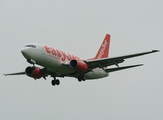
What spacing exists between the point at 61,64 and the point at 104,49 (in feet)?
44.6

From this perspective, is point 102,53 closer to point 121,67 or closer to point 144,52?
point 121,67

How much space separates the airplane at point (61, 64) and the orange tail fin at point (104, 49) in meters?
4.80

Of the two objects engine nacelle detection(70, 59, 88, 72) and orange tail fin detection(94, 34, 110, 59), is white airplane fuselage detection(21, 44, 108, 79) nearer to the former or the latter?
engine nacelle detection(70, 59, 88, 72)

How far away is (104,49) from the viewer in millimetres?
59250

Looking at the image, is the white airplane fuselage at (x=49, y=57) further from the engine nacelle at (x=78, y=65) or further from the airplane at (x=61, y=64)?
the engine nacelle at (x=78, y=65)

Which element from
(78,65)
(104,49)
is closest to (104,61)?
(78,65)

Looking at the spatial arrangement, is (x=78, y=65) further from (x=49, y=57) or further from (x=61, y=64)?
(x=49, y=57)

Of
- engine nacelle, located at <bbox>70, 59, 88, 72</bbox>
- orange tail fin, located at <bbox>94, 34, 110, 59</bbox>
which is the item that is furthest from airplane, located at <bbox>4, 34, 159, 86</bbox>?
orange tail fin, located at <bbox>94, 34, 110, 59</bbox>

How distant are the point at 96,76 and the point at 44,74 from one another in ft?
22.0

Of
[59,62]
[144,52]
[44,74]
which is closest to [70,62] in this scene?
[59,62]

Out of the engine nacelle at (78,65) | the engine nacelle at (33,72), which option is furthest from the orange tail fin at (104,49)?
the engine nacelle at (33,72)

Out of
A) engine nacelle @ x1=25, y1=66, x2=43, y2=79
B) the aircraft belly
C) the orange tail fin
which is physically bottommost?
the aircraft belly

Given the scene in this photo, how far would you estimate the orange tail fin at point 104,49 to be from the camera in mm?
57650

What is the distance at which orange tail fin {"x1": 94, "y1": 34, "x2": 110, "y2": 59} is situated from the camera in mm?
57650
